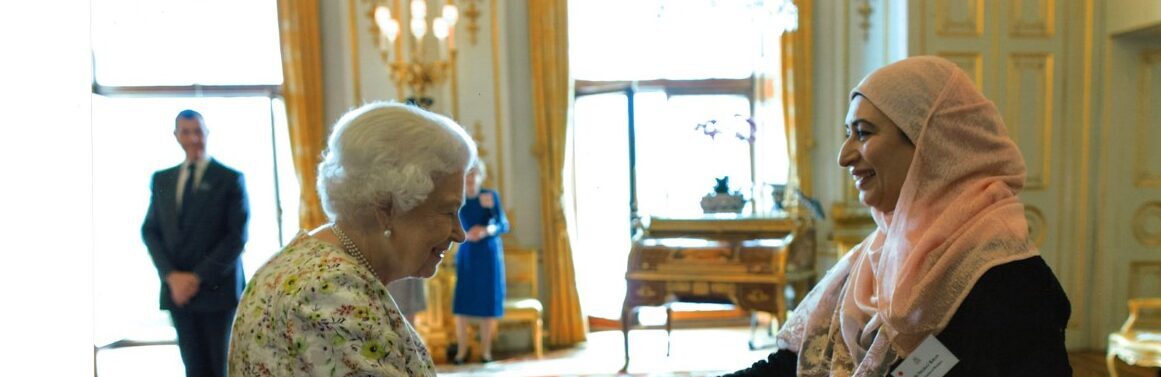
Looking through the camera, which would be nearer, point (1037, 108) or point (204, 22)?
point (1037, 108)

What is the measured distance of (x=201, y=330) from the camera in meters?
3.50

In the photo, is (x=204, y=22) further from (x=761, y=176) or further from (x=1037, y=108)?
(x=1037, y=108)

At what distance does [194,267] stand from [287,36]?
311 centimetres

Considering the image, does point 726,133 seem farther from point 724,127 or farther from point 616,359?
point 616,359

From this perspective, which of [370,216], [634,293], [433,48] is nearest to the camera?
[370,216]

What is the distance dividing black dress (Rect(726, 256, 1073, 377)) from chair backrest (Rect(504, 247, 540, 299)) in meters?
4.98

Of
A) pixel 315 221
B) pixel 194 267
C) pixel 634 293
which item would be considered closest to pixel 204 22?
pixel 315 221

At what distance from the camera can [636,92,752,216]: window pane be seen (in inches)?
261

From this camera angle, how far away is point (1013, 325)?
1.25 meters

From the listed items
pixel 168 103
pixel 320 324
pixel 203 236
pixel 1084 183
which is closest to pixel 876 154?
pixel 320 324

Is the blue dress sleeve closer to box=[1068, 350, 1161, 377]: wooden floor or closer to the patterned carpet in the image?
the patterned carpet

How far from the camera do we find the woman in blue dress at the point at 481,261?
5586mm

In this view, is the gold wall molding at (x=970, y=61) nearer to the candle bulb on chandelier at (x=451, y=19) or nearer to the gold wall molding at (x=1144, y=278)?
the gold wall molding at (x=1144, y=278)

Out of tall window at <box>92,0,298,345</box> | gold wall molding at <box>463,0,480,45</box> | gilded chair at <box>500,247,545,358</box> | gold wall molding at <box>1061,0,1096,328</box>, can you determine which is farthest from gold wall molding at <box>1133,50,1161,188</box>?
tall window at <box>92,0,298,345</box>
